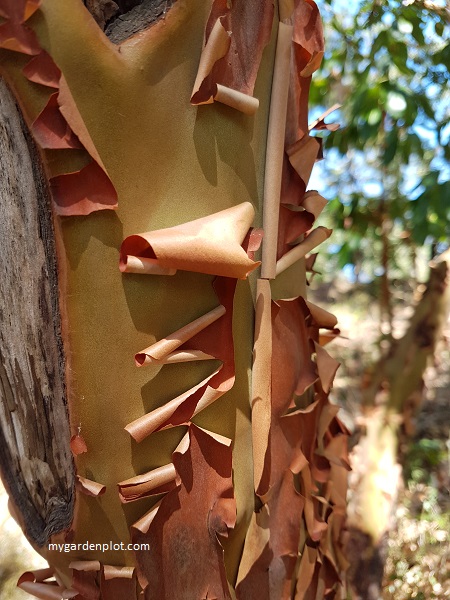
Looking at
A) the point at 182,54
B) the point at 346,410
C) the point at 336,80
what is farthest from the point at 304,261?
the point at 346,410

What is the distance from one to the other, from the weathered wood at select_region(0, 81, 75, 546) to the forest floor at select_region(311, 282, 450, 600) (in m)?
0.53

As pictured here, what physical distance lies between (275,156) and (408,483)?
5.35 feet

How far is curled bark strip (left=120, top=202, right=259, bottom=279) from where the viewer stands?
487 mm

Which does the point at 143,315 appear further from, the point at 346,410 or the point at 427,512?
the point at 346,410

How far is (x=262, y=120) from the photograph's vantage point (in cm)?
59

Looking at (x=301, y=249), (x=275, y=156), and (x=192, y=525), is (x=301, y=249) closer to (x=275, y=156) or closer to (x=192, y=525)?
(x=275, y=156)

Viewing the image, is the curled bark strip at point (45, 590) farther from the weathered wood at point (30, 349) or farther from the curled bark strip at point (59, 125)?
the curled bark strip at point (59, 125)

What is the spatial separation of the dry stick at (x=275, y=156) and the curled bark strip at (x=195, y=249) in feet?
0.21

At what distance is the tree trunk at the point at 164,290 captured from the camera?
0.49 metres

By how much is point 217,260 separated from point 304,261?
206 mm

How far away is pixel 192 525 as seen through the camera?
0.56 meters

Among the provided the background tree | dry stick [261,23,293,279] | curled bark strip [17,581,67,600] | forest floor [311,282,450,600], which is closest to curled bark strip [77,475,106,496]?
curled bark strip [17,581,67,600]

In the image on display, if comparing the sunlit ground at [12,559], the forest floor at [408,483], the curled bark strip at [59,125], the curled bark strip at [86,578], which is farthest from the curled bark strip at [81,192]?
the sunlit ground at [12,559]

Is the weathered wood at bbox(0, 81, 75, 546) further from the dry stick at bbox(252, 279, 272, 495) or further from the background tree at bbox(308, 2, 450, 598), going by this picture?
the background tree at bbox(308, 2, 450, 598)
